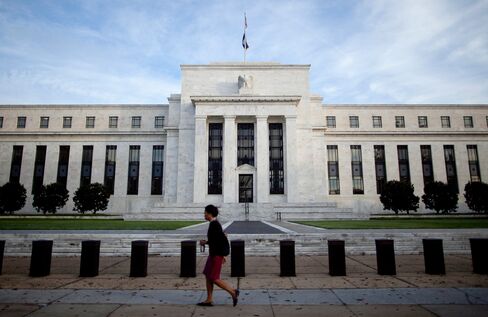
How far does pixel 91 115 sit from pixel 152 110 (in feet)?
33.1

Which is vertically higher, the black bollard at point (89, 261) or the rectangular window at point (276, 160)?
the rectangular window at point (276, 160)

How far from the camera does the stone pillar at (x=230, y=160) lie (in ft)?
136

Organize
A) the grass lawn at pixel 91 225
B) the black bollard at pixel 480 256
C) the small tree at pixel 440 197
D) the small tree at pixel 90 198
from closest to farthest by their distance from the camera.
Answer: the black bollard at pixel 480 256 < the grass lawn at pixel 91 225 < the small tree at pixel 90 198 < the small tree at pixel 440 197

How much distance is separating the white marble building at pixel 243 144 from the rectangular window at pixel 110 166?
0.52ft

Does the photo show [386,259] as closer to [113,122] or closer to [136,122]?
[136,122]

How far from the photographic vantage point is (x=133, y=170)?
5012cm

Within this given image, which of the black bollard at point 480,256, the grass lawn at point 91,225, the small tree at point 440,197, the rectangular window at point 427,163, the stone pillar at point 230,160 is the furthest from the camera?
the rectangular window at point 427,163

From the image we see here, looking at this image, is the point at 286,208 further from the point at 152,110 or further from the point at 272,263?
the point at 152,110

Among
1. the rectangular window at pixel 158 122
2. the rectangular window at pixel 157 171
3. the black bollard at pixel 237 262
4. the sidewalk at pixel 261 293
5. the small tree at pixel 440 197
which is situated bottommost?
the sidewalk at pixel 261 293

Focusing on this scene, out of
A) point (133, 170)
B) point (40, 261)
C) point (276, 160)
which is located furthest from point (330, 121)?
point (40, 261)

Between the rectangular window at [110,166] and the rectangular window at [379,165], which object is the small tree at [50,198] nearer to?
the rectangular window at [110,166]

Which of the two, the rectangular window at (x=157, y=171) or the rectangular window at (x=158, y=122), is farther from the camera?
the rectangular window at (x=158, y=122)

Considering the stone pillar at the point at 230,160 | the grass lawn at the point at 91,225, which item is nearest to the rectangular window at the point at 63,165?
the stone pillar at the point at 230,160

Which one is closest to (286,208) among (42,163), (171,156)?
(171,156)
